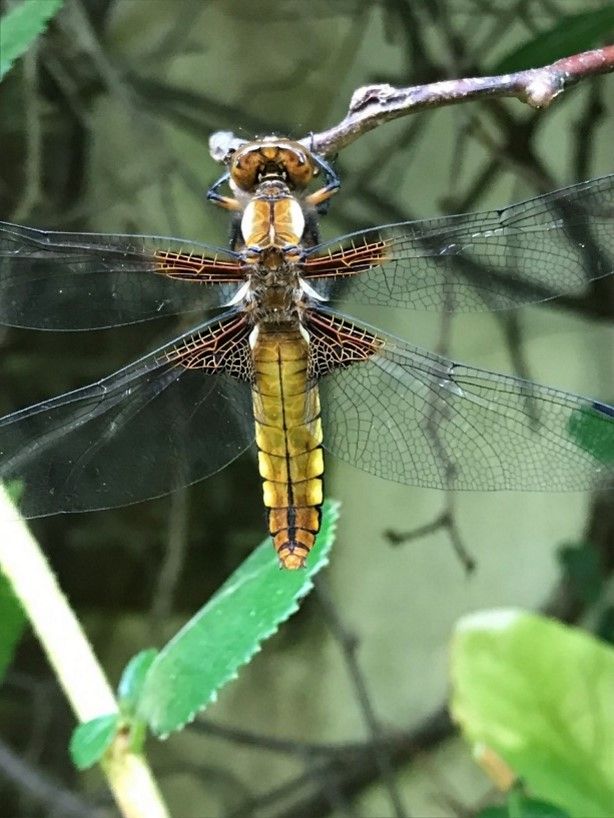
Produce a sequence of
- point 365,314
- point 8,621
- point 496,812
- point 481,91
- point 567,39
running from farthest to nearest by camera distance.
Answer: point 365,314
point 567,39
point 496,812
point 8,621
point 481,91

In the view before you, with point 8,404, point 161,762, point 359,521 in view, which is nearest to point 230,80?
point 8,404

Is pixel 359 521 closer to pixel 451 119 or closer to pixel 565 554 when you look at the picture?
pixel 565 554

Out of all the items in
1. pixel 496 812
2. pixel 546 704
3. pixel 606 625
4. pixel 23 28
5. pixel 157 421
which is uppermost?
pixel 23 28

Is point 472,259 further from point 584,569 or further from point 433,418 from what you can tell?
point 584,569

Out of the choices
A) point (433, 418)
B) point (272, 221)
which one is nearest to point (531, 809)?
point (433, 418)

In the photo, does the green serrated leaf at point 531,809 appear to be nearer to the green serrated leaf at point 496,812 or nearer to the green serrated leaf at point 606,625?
the green serrated leaf at point 496,812

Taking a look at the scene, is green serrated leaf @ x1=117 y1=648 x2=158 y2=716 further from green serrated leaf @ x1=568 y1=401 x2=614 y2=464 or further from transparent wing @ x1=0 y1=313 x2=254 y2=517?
green serrated leaf @ x1=568 y1=401 x2=614 y2=464

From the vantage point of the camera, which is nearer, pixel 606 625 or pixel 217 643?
pixel 217 643
